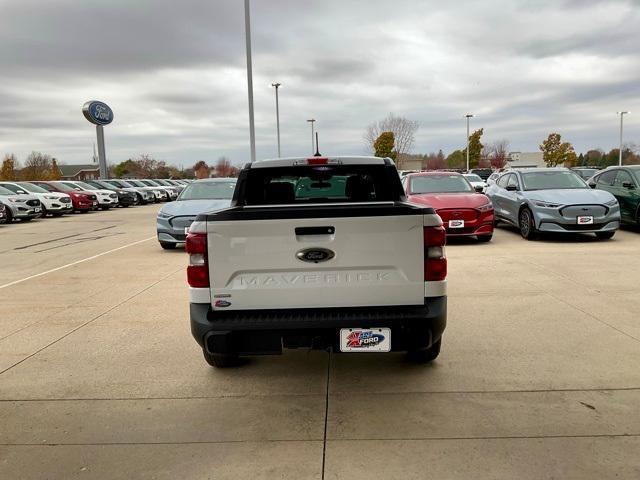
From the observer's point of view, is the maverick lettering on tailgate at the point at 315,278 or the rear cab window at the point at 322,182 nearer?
the maverick lettering on tailgate at the point at 315,278

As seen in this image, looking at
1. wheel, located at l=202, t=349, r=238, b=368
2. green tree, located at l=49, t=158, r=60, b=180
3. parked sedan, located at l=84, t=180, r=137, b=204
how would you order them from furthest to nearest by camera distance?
green tree, located at l=49, t=158, r=60, b=180 < parked sedan, located at l=84, t=180, r=137, b=204 < wheel, located at l=202, t=349, r=238, b=368

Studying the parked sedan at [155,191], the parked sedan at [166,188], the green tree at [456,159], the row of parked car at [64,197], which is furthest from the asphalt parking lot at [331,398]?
the green tree at [456,159]

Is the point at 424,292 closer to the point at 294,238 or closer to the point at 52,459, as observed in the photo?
the point at 294,238

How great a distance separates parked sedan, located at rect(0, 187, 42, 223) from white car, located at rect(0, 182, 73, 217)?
2.97ft

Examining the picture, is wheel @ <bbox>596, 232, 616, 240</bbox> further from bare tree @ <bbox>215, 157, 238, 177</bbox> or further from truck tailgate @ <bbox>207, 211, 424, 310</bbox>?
bare tree @ <bbox>215, 157, 238, 177</bbox>

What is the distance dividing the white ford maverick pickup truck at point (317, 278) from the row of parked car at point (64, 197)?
1656 centimetres

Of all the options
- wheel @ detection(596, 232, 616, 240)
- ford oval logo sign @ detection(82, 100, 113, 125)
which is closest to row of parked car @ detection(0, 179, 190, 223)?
ford oval logo sign @ detection(82, 100, 113, 125)

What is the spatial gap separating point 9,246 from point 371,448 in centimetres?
1296

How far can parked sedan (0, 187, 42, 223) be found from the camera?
19.7 m

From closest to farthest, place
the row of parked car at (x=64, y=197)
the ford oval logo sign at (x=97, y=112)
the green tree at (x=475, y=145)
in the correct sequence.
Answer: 1. the row of parked car at (x=64, y=197)
2. the ford oval logo sign at (x=97, y=112)
3. the green tree at (x=475, y=145)

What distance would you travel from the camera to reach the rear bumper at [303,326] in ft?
11.4

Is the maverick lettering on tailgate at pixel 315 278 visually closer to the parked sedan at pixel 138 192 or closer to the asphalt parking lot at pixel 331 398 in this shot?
the asphalt parking lot at pixel 331 398

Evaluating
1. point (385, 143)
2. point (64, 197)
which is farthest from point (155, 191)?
point (385, 143)

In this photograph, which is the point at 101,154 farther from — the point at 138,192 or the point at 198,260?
the point at 198,260
